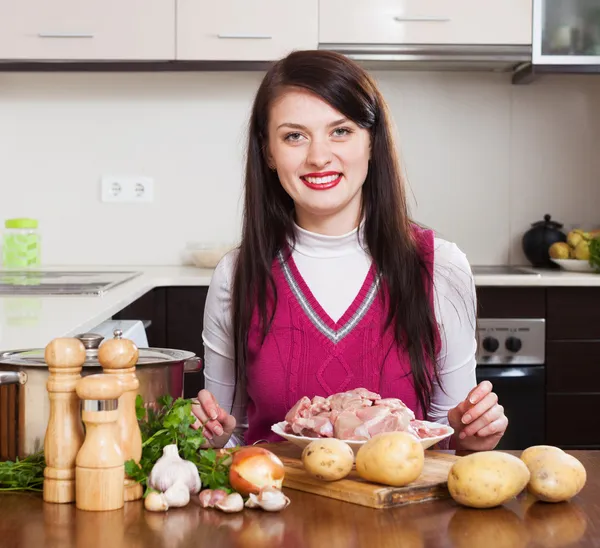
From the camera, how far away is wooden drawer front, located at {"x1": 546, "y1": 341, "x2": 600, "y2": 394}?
120 inches

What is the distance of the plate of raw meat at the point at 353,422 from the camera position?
1128 millimetres

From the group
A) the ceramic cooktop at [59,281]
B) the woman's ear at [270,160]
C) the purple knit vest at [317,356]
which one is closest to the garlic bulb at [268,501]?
the purple knit vest at [317,356]

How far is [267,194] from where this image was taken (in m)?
1.82

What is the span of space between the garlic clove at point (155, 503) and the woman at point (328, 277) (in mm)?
695

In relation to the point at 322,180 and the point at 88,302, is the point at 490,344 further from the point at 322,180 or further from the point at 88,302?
the point at 322,180

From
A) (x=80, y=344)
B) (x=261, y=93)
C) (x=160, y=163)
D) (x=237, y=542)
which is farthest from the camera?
(x=160, y=163)

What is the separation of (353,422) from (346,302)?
599 mm

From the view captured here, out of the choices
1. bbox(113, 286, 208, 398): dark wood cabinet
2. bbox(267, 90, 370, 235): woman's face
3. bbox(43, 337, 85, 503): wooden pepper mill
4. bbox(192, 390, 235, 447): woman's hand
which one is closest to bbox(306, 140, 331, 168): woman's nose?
bbox(267, 90, 370, 235): woman's face

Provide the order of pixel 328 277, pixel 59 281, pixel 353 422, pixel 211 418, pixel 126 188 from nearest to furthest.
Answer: pixel 353 422
pixel 211 418
pixel 328 277
pixel 59 281
pixel 126 188

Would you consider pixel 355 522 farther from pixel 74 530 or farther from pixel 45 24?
pixel 45 24

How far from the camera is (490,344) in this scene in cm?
303

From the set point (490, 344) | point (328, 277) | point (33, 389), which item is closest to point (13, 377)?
point (33, 389)

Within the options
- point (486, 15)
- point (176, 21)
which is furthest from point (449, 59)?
point (176, 21)

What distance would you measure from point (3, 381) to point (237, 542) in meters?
0.31
